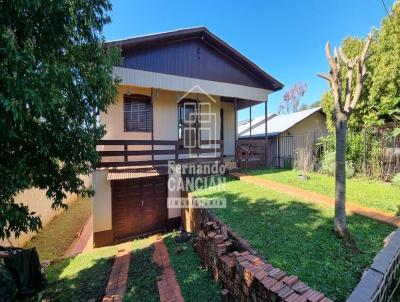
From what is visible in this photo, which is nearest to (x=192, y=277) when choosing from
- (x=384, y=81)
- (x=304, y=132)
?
(x=384, y=81)

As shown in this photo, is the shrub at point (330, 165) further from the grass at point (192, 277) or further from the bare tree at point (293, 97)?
the bare tree at point (293, 97)

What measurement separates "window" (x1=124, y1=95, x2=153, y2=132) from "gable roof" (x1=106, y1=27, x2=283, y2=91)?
1991mm

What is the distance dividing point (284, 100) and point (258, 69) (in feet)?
107

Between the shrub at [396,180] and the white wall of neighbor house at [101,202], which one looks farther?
the white wall of neighbor house at [101,202]

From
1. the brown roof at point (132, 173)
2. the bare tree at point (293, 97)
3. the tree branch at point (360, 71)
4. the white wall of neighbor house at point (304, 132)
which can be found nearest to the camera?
the tree branch at point (360, 71)

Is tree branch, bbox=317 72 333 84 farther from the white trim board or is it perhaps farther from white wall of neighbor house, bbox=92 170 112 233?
white wall of neighbor house, bbox=92 170 112 233

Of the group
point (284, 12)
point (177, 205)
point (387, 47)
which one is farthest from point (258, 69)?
point (177, 205)

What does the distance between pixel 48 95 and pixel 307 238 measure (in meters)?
4.91

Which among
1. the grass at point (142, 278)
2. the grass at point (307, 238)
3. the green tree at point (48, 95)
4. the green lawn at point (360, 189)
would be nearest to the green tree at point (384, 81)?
the green lawn at point (360, 189)

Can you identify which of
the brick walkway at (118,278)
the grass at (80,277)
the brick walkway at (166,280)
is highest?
the brick walkway at (166,280)

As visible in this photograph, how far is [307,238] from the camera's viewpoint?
3986mm

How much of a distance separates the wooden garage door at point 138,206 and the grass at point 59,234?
2449 mm

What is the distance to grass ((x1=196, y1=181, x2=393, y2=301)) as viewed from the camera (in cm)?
299

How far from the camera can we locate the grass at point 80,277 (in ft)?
15.1
